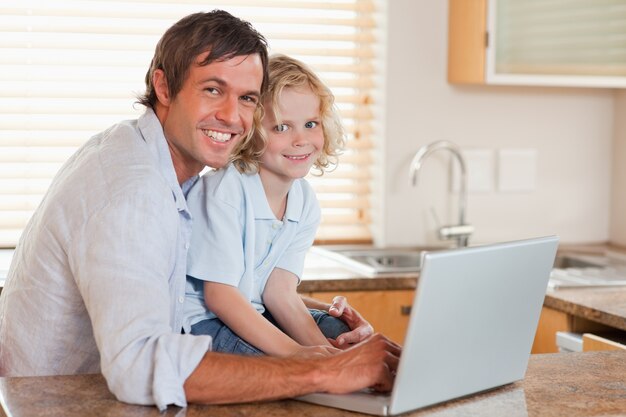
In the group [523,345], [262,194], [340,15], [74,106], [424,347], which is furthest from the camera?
[340,15]

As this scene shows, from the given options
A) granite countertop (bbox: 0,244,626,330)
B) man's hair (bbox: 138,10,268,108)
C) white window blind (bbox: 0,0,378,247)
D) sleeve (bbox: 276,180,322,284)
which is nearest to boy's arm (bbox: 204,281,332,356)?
sleeve (bbox: 276,180,322,284)

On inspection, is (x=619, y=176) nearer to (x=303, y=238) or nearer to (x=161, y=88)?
(x=303, y=238)

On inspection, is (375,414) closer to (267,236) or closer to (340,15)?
(267,236)

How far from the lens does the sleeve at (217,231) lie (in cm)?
195

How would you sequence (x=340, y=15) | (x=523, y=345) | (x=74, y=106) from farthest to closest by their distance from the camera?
1. (x=340, y=15)
2. (x=74, y=106)
3. (x=523, y=345)

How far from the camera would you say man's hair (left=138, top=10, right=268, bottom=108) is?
6.09ft

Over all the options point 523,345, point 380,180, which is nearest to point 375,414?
point 523,345

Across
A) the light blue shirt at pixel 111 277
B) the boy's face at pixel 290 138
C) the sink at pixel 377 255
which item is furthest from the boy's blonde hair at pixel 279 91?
the sink at pixel 377 255

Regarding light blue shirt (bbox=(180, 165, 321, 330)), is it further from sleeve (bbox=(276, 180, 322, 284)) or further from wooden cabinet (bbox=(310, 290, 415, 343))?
wooden cabinet (bbox=(310, 290, 415, 343))

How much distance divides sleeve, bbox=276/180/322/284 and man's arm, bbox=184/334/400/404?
25.0 inches

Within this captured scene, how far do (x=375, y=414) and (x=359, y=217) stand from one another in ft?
7.07

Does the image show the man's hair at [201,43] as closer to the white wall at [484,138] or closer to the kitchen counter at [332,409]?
the kitchen counter at [332,409]

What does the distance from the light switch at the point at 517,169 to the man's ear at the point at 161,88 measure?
200 cm

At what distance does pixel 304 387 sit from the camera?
1.55m
